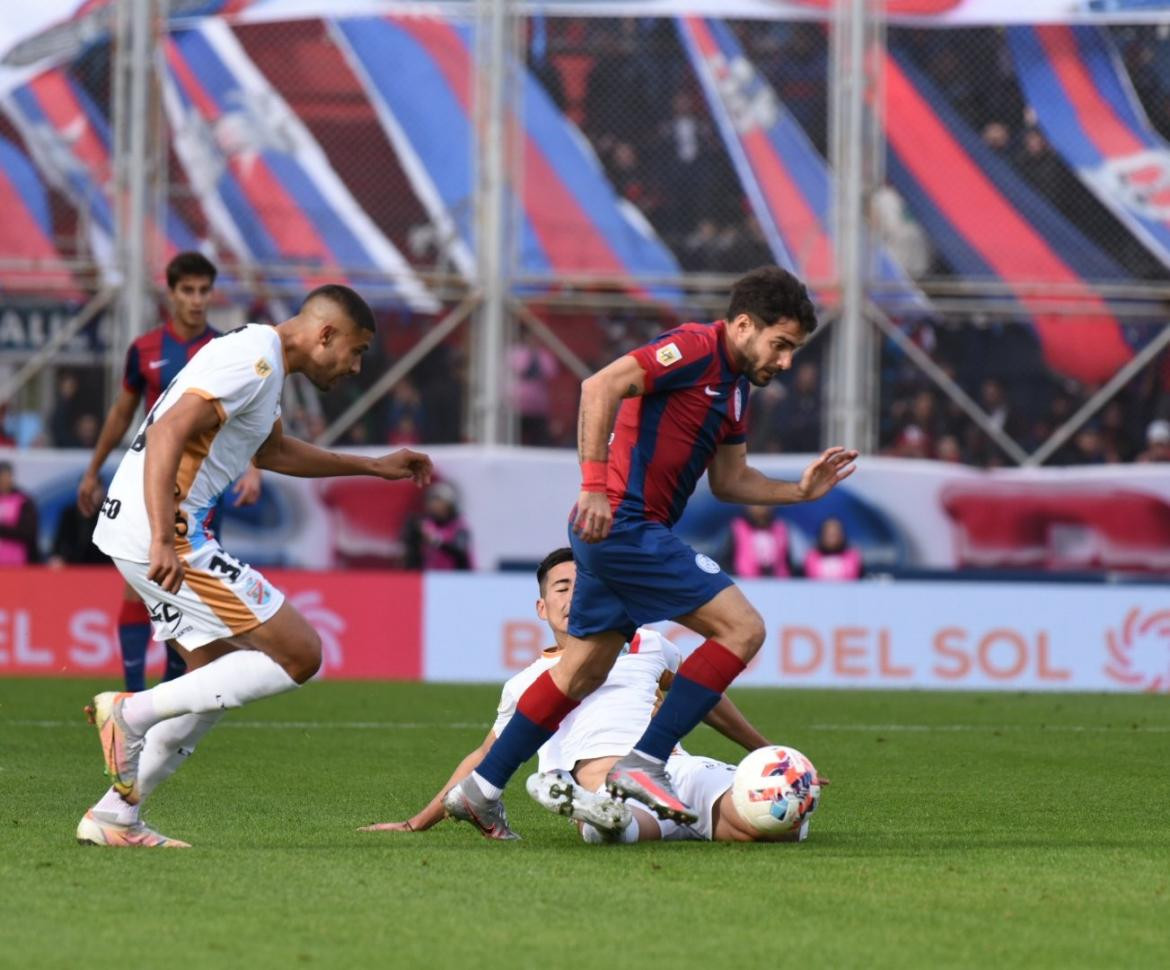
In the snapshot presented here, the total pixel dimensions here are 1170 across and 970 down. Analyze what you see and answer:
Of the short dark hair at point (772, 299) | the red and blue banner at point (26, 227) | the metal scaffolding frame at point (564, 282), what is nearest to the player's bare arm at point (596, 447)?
the short dark hair at point (772, 299)

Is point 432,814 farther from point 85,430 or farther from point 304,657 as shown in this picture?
point 85,430

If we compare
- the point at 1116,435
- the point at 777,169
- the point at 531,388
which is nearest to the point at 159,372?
the point at 531,388

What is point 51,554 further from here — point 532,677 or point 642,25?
point 532,677

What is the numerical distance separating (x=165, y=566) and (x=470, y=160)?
562 inches

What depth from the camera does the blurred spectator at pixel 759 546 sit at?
18.6m

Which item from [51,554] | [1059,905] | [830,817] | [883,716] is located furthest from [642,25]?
[1059,905]

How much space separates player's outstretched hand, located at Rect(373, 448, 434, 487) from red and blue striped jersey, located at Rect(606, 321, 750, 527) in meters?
0.61

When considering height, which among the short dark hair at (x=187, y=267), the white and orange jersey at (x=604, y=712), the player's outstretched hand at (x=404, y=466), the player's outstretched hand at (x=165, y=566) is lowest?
the white and orange jersey at (x=604, y=712)

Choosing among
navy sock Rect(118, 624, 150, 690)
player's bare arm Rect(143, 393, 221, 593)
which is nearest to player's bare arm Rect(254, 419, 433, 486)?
player's bare arm Rect(143, 393, 221, 593)

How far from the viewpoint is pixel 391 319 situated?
20.3 m

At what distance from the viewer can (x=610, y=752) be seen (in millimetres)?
7523

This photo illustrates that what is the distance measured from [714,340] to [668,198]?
1334 cm

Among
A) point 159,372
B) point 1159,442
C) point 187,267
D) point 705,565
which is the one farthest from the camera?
point 1159,442

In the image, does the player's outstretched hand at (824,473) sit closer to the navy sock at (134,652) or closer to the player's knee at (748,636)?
the player's knee at (748,636)
